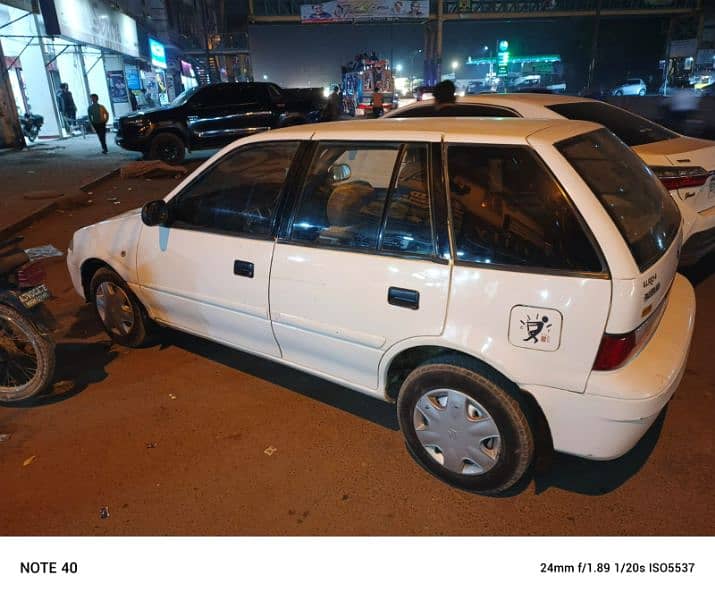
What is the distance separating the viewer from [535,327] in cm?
215

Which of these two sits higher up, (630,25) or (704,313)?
(630,25)

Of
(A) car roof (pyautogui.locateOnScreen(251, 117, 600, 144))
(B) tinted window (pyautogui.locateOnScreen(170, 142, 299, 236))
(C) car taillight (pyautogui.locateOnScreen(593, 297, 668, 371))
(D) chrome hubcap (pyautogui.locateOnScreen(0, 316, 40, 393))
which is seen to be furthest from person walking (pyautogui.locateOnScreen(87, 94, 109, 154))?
(C) car taillight (pyautogui.locateOnScreen(593, 297, 668, 371))

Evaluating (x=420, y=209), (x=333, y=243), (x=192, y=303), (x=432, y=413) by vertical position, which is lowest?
(x=432, y=413)

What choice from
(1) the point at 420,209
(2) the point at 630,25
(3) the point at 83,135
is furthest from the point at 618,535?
(2) the point at 630,25

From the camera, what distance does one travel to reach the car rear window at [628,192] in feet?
7.29

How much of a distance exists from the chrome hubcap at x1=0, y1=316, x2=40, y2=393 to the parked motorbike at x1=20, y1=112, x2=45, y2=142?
1693 cm

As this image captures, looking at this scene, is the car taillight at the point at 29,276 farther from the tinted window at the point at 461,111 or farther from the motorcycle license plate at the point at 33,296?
the tinted window at the point at 461,111

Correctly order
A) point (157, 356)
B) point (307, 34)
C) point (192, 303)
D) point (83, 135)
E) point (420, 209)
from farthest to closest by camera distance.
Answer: point (307, 34) < point (83, 135) < point (157, 356) < point (192, 303) < point (420, 209)

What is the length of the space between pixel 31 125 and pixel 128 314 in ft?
56.5

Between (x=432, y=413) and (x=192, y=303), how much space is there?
1.78 m

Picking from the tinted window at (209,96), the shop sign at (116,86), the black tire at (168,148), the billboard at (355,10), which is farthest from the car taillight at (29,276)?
the billboard at (355,10)

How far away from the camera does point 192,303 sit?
3.42 meters

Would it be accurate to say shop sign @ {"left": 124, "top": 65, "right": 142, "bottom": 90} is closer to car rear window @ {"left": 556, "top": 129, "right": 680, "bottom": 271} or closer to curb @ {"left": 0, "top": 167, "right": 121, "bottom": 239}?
curb @ {"left": 0, "top": 167, "right": 121, "bottom": 239}

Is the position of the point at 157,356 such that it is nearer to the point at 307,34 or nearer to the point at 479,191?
the point at 479,191
